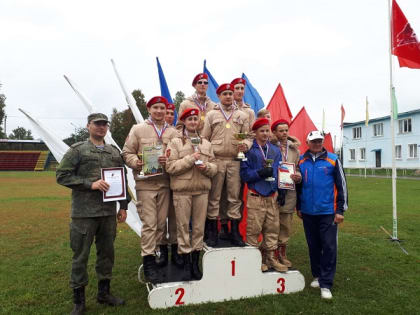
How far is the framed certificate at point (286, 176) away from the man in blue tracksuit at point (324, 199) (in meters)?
0.19

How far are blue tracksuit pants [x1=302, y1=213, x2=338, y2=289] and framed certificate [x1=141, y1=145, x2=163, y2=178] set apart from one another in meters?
2.26

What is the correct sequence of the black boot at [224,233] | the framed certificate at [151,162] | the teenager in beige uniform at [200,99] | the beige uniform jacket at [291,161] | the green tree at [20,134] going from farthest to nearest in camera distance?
1. the green tree at [20,134]
2. the teenager in beige uniform at [200,99]
3. the black boot at [224,233]
4. the beige uniform jacket at [291,161]
5. the framed certificate at [151,162]

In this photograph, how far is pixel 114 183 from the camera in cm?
404

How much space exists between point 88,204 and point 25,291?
2.06 m

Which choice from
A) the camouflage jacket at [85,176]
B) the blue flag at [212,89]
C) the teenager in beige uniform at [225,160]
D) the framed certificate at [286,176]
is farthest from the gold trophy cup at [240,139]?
the blue flag at [212,89]

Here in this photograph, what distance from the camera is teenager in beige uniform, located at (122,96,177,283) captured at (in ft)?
14.1

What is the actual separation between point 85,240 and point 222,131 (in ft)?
7.86

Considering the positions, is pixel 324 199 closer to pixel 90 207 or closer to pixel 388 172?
pixel 90 207

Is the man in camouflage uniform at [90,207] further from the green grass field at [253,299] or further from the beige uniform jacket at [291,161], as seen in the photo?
the beige uniform jacket at [291,161]

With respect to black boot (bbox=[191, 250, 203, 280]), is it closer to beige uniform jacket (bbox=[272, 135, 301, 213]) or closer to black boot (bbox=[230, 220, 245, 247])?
black boot (bbox=[230, 220, 245, 247])

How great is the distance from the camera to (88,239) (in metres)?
4.00

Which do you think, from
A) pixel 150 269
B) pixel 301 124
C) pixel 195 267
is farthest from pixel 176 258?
pixel 301 124

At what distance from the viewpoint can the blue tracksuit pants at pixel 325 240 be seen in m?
4.55

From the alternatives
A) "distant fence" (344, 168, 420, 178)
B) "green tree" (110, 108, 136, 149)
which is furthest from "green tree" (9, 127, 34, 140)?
"distant fence" (344, 168, 420, 178)
